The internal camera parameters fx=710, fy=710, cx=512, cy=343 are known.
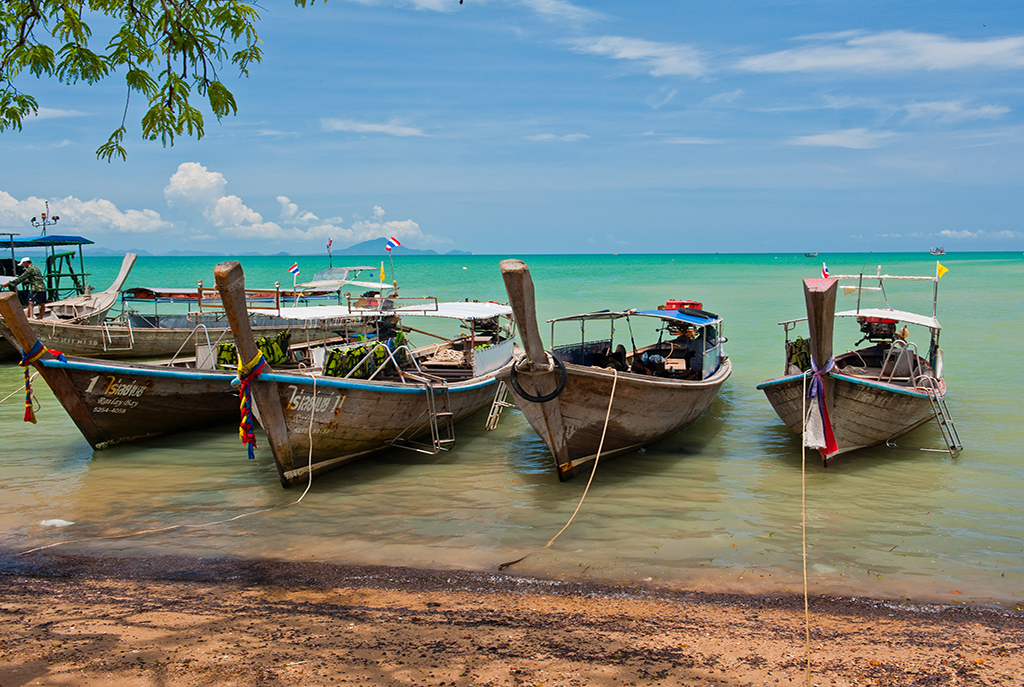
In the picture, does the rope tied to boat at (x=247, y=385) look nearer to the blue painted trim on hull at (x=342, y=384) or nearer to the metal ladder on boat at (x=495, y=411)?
the blue painted trim on hull at (x=342, y=384)

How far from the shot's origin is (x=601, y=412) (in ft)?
30.0

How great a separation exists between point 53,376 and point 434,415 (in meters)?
5.39

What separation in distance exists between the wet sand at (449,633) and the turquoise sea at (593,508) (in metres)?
0.55

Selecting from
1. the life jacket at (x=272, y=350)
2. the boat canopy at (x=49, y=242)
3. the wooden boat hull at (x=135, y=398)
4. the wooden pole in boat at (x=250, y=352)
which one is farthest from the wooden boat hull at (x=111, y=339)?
the wooden pole in boat at (x=250, y=352)

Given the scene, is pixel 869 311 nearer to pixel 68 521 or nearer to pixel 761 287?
pixel 68 521

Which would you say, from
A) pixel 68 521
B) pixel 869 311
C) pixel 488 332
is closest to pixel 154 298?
pixel 488 332

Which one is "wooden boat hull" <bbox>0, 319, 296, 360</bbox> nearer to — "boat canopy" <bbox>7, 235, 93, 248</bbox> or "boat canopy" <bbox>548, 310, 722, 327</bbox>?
"boat canopy" <bbox>7, 235, 93, 248</bbox>

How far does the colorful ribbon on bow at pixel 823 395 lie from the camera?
905 centimetres

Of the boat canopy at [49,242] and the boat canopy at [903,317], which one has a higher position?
the boat canopy at [49,242]

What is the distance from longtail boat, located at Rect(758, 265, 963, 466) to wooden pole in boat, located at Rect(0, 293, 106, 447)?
9.63 m

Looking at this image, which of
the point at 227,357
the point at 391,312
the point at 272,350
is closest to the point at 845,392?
the point at 391,312

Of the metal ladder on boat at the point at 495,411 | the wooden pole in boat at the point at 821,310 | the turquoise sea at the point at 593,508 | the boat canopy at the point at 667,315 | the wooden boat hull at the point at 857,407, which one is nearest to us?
the turquoise sea at the point at 593,508

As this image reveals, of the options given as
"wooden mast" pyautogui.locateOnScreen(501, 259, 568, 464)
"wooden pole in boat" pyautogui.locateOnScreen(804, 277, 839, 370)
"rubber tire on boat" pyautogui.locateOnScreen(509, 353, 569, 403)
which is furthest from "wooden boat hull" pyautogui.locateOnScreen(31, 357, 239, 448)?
"wooden pole in boat" pyautogui.locateOnScreen(804, 277, 839, 370)

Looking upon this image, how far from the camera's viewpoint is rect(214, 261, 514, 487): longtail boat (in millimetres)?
8453
